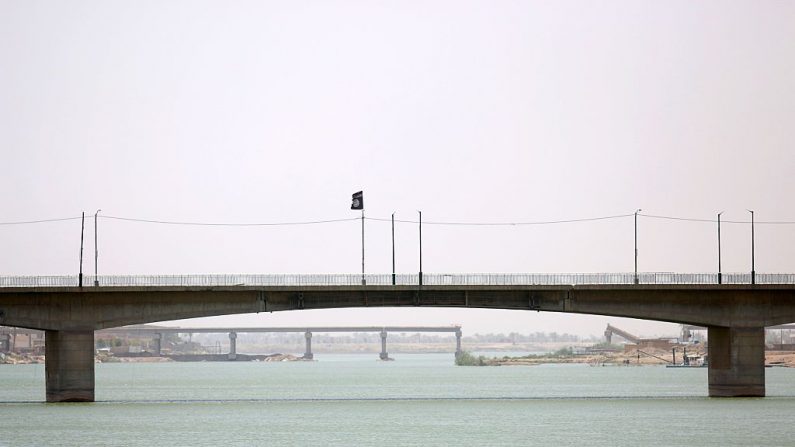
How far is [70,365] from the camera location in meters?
94.4

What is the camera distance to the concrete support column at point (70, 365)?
309 feet

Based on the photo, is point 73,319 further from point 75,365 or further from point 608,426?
point 608,426

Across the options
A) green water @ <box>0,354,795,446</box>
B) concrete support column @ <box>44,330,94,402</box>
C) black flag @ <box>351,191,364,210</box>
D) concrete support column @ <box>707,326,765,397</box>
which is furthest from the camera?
black flag @ <box>351,191,364,210</box>

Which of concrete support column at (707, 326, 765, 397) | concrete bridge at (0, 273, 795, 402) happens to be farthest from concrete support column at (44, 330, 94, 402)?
concrete support column at (707, 326, 765, 397)

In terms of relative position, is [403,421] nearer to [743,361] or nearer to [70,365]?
[70,365]

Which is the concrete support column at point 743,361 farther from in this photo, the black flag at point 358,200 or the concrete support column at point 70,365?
the concrete support column at point 70,365

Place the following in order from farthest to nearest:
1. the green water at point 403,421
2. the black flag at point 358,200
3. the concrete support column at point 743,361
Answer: the black flag at point 358,200 → the concrete support column at point 743,361 → the green water at point 403,421

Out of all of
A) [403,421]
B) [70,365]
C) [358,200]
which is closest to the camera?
[403,421]

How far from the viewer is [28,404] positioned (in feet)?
322

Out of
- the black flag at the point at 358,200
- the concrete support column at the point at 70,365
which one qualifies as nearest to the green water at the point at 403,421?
the concrete support column at the point at 70,365

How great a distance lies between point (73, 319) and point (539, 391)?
49.2 m

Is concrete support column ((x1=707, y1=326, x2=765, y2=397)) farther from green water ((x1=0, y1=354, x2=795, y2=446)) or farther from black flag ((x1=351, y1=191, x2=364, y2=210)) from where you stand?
black flag ((x1=351, y1=191, x2=364, y2=210))

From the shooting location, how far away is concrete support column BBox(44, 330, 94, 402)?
9431cm

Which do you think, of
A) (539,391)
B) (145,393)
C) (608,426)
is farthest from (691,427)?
(145,393)
